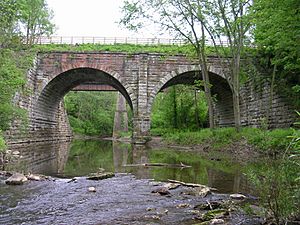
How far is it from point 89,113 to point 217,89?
31275mm

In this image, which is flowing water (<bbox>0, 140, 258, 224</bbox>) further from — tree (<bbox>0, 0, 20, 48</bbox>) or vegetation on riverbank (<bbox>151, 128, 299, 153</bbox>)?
tree (<bbox>0, 0, 20, 48</bbox>)

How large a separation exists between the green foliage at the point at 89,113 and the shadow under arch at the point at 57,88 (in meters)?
23.2

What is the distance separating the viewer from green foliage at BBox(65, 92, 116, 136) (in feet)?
171

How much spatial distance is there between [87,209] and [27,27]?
21236 mm

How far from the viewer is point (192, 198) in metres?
5.48

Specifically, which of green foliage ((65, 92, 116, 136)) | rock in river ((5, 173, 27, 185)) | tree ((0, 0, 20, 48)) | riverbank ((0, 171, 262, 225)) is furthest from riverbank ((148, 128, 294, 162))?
green foliage ((65, 92, 116, 136))

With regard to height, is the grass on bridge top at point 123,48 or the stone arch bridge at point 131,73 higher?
the grass on bridge top at point 123,48

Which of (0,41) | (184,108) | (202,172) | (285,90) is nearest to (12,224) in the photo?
(202,172)

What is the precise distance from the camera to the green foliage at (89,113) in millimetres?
52000

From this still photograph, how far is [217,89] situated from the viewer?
27672 millimetres

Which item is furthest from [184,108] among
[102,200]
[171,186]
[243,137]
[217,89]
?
[102,200]

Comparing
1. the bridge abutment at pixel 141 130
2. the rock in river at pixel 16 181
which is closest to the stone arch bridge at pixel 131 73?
the bridge abutment at pixel 141 130

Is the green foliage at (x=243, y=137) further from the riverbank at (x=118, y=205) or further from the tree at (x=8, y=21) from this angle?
the tree at (x=8, y=21)

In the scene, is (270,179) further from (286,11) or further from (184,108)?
(184,108)
